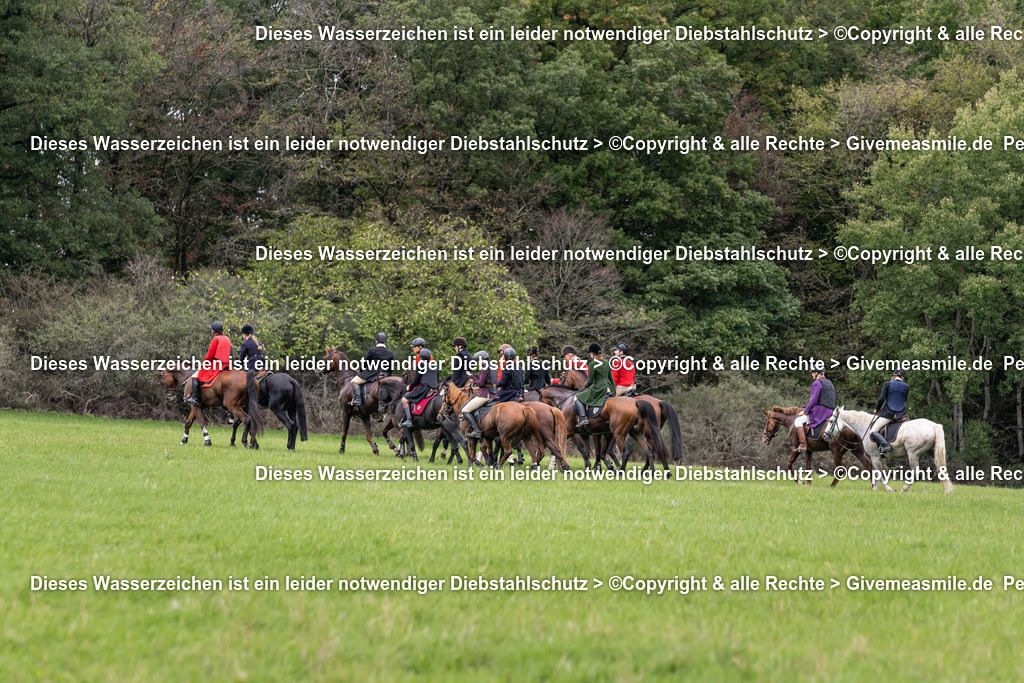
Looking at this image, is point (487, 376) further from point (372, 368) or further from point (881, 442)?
point (881, 442)

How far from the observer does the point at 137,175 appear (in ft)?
141

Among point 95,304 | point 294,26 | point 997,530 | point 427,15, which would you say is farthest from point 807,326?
point 997,530

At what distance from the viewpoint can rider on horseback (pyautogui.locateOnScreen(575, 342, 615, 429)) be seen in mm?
20234

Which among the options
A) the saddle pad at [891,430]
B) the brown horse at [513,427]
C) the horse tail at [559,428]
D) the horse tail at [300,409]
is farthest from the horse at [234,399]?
the saddle pad at [891,430]

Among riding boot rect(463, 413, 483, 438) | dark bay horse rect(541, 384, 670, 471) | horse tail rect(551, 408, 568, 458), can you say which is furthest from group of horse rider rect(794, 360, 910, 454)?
riding boot rect(463, 413, 483, 438)

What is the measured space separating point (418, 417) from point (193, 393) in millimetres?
5137

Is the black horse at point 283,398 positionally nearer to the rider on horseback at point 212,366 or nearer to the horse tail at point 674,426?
the rider on horseback at point 212,366

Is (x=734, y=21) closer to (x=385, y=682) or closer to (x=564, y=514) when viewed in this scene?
(x=564, y=514)

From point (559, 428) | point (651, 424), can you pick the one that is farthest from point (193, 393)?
point (651, 424)

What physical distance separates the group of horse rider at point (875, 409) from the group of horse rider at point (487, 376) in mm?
3734

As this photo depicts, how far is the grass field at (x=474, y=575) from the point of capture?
5.82m

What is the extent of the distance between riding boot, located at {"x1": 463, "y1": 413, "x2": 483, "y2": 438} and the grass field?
429 cm

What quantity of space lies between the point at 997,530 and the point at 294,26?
128 feet

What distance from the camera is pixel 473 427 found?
19719 mm
